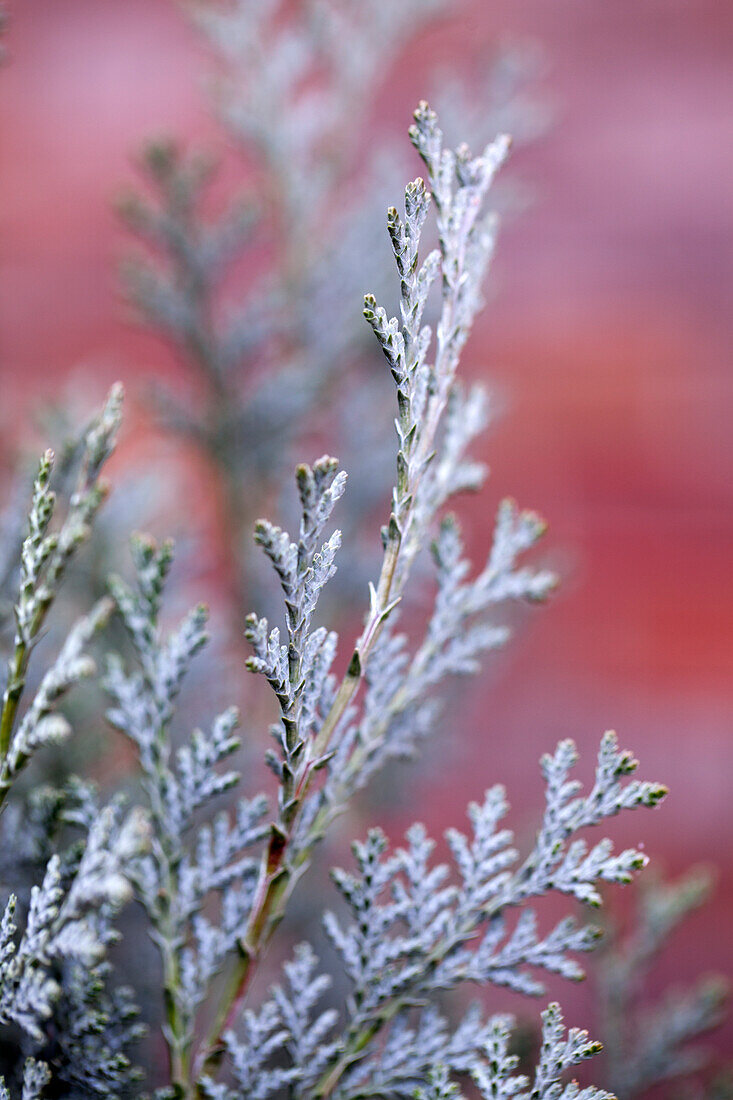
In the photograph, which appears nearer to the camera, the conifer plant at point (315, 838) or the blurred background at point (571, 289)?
the conifer plant at point (315, 838)

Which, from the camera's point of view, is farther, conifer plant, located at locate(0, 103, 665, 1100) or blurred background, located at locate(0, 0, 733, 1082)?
blurred background, located at locate(0, 0, 733, 1082)

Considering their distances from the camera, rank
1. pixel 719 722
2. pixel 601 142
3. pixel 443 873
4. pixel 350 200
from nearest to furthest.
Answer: pixel 443 873
pixel 350 200
pixel 719 722
pixel 601 142

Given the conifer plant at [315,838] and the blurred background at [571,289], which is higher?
the blurred background at [571,289]

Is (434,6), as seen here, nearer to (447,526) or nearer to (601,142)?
(447,526)

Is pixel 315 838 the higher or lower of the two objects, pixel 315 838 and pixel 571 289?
the lower

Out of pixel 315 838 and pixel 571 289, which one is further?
pixel 571 289

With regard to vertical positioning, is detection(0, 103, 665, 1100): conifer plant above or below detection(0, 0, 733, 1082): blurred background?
below

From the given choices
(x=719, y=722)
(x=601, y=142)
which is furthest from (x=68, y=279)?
(x=719, y=722)

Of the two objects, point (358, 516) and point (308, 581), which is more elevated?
point (358, 516)
